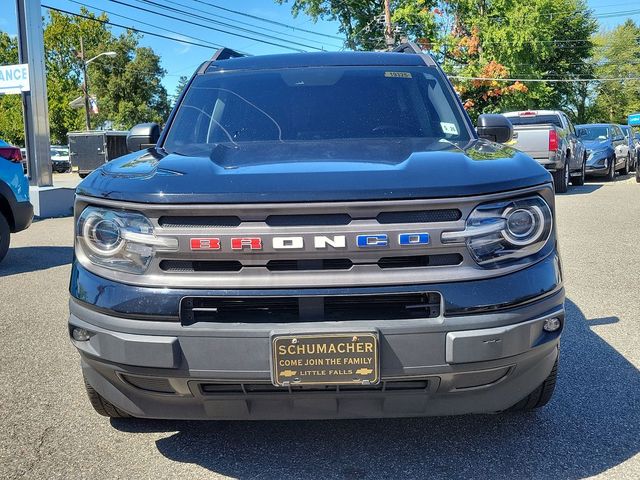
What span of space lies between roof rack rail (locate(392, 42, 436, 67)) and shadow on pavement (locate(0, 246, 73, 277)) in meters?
5.27

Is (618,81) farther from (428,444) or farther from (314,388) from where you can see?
(314,388)

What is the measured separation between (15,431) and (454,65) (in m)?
33.9

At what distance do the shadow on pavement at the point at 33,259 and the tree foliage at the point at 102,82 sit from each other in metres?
48.3

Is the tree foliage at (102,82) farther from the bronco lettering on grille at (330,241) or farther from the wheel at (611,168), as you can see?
the bronco lettering on grille at (330,241)

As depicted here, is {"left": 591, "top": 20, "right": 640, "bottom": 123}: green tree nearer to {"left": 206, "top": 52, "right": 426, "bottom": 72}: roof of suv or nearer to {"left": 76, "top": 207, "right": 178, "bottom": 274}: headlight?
{"left": 206, "top": 52, "right": 426, "bottom": 72}: roof of suv

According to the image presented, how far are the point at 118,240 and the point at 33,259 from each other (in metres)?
6.71

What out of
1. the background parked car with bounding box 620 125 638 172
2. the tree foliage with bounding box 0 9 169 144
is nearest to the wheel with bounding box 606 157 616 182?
the background parked car with bounding box 620 125 638 172

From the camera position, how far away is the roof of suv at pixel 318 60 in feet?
13.0

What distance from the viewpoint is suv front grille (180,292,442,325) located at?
2244 millimetres

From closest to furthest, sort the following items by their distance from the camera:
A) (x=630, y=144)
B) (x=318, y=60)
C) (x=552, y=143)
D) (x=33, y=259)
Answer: (x=318, y=60)
(x=33, y=259)
(x=552, y=143)
(x=630, y=144)

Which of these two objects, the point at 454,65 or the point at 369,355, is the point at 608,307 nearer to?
the point at 369,355

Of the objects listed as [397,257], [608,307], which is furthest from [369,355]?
[608,307]

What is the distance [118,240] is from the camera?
93.3 inches

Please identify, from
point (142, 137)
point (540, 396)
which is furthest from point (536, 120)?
point (540, 396)
